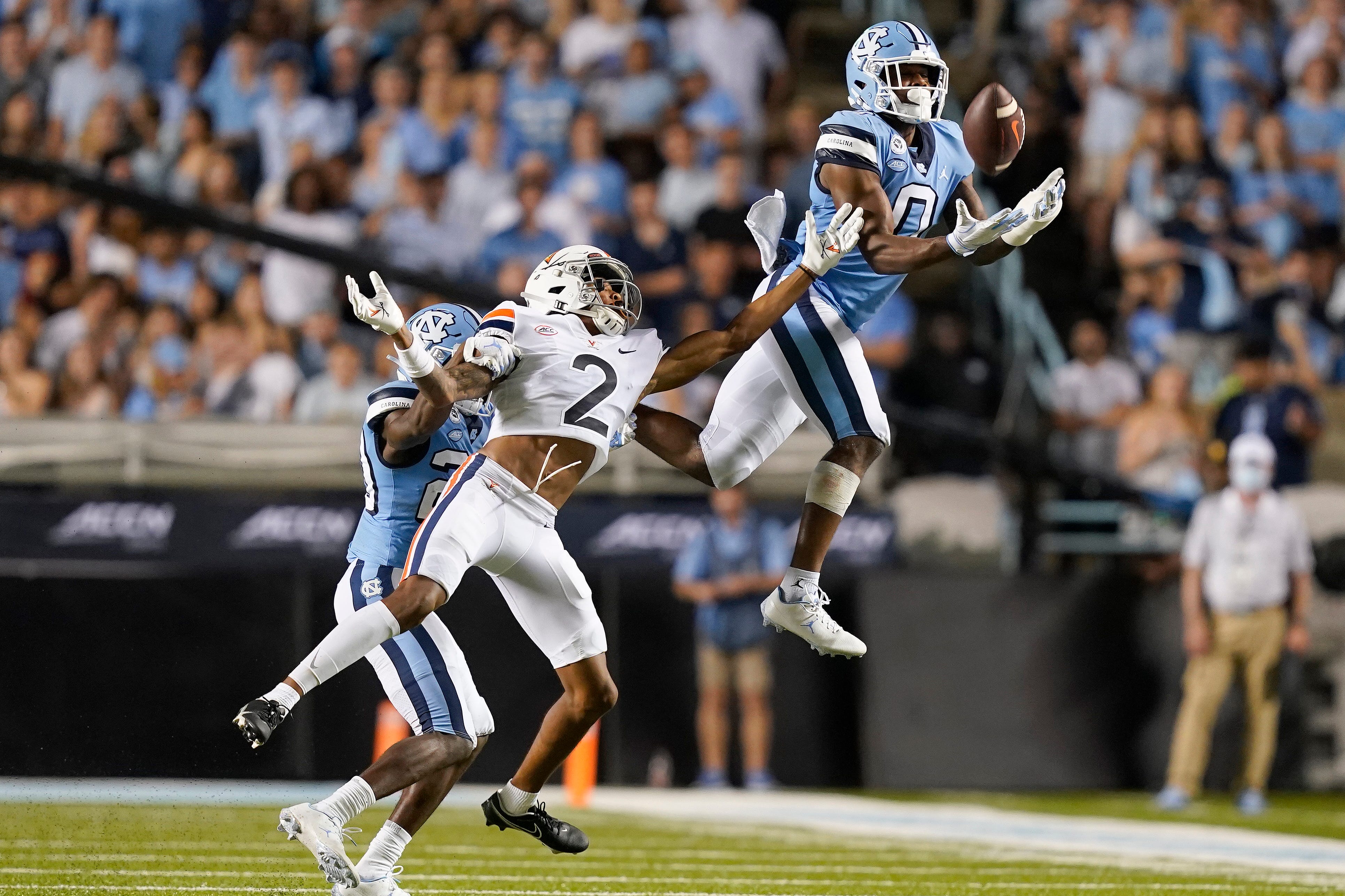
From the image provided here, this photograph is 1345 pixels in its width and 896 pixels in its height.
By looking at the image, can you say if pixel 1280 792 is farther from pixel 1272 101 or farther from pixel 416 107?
pixel 416 107

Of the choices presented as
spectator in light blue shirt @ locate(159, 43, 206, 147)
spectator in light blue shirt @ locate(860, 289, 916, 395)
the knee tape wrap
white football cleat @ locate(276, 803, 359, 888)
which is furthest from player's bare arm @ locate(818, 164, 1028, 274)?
spectator in light blue shirt @ locate(159, 43, 206, 147)

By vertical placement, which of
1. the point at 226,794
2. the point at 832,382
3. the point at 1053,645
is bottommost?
the point at 226,794

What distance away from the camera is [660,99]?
12711 mm

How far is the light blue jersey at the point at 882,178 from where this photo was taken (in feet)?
20.7

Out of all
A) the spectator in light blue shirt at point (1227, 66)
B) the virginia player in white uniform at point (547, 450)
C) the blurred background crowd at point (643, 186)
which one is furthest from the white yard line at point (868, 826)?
the spectator in light blue shirt at point (1227, 66)

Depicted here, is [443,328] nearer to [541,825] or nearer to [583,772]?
[541,825]

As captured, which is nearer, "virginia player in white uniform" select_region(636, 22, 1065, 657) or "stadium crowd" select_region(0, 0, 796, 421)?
"virginia player in white uniform" select_region(636, 22, 1065, 657)

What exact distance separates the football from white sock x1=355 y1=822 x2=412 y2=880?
9.07 feet

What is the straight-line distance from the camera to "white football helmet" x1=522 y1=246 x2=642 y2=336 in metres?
6.38

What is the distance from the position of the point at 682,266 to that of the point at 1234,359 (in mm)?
3358

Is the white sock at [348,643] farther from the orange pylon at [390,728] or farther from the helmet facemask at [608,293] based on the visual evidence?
the orange pylon at [390,728]

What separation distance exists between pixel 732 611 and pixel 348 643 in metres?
5.76

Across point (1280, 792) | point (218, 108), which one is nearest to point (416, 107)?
point (218, 108)

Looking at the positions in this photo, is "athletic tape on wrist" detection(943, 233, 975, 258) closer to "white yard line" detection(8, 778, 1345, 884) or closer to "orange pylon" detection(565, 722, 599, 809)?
"white yard line" detection(8, 778, 1345, 884)
